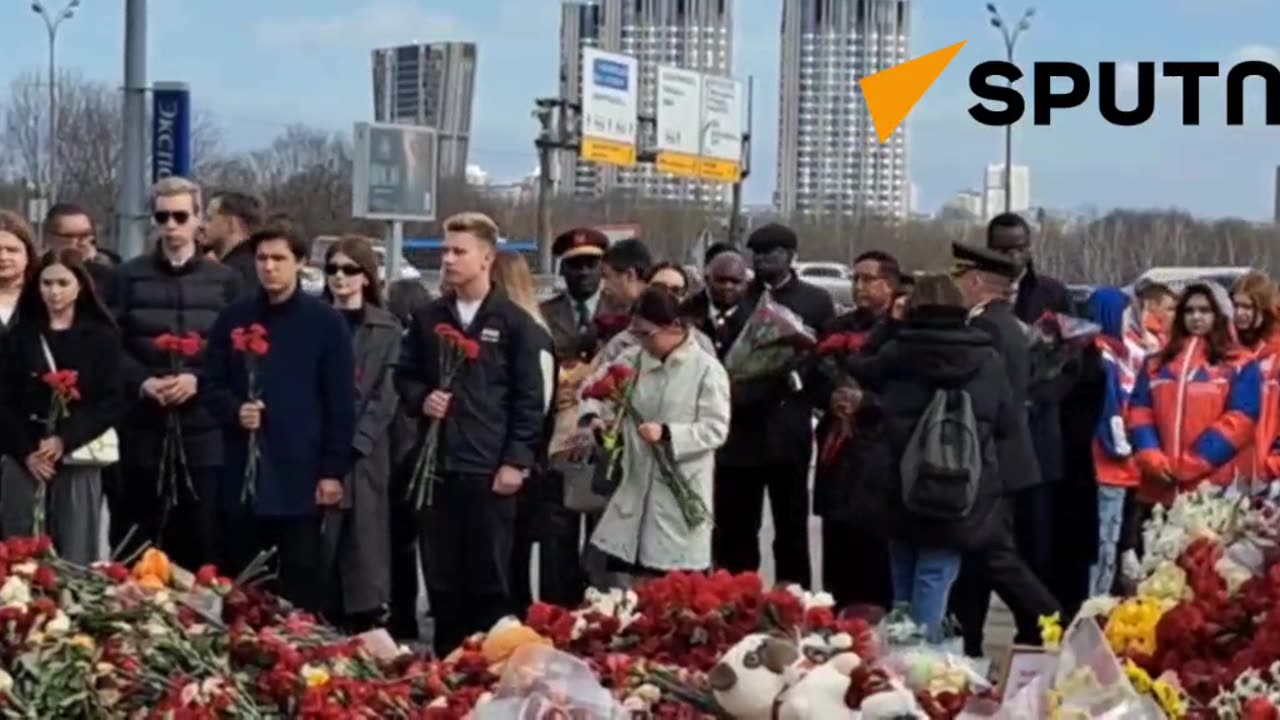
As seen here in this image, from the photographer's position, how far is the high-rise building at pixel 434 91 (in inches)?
1222

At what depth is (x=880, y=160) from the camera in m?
90.6

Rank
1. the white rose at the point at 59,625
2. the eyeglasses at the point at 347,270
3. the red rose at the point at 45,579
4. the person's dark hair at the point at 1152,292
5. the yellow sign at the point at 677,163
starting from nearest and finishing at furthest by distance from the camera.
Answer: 1. the white rose at the point at 59,625
2. the red rose at the point at 45,579
3. the eyeglasses at the point at 347,270
4. the person's dark hair at the point at 1152,292
5. the yellow sign at the point at 677,163

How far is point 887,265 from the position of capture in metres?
9.68

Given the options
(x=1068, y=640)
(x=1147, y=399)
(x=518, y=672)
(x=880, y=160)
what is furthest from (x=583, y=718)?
(x=880, y=160)

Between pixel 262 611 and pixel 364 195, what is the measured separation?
47.6 ft

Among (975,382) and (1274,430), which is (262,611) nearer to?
(975,382)

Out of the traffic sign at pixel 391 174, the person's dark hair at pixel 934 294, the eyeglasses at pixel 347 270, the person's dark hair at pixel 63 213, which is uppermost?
the traffic sign at pixel 391 174

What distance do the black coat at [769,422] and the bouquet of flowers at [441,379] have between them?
1772mm

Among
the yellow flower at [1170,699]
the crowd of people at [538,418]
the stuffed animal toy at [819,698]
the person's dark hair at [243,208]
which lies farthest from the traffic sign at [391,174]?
the yellow flower at [1170,699]

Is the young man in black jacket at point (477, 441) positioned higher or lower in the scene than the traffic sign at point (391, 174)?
lower

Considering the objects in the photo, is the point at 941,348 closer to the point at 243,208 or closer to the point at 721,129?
the point at 243,208

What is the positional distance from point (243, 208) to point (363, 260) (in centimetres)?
78

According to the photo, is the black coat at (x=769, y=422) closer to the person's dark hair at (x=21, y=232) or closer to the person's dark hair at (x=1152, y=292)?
the person's dark hair at (x=1152, y=292)

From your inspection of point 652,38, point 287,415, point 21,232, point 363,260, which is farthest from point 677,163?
point 287,415
